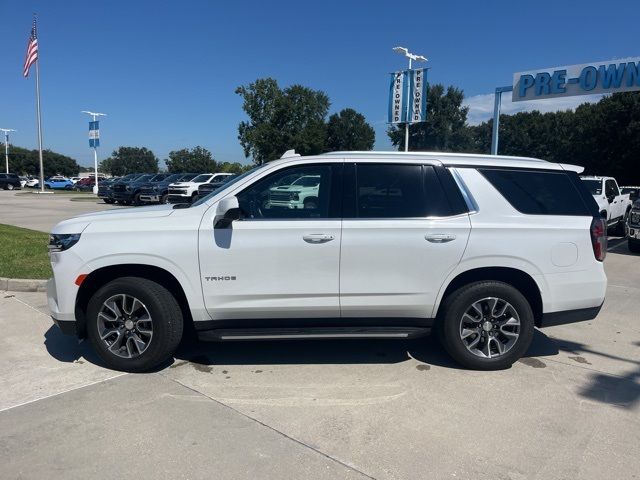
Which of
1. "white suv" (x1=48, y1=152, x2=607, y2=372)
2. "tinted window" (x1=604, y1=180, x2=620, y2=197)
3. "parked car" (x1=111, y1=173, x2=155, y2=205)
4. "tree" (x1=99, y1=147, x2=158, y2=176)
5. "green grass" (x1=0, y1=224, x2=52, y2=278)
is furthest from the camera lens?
"tree" (x1=99, y1=147, x2=158, y2=176)

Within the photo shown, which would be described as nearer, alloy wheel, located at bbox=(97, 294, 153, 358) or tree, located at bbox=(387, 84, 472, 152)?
alloy wheel, located at bbox=(97, 294, 153, 358)

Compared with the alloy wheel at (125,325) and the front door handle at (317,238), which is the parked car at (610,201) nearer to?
the front door handle at (317,238)

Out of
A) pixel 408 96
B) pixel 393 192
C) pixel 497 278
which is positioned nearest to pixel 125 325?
pixel 393 192

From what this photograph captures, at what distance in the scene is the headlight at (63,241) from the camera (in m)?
4.23

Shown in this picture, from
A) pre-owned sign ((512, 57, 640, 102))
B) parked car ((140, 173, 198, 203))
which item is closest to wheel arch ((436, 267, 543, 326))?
pre-owned sign ((512, 57, 640, 102))

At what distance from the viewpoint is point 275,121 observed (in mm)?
52062

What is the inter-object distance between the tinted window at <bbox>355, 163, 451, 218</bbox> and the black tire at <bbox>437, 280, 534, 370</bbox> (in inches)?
29.6

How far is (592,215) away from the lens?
4.52 metres

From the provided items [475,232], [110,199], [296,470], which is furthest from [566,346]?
[110,199]

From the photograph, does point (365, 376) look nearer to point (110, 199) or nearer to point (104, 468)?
point (104, 468)

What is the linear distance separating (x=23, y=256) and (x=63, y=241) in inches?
220

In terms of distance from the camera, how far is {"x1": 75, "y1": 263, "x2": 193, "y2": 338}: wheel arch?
4.31 meters

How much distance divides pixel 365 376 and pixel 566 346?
7.85 feet

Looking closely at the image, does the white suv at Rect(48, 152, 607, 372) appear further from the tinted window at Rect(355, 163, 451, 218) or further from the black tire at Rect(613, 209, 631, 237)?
the black tire at Rect(613, 209, 631, 237)
